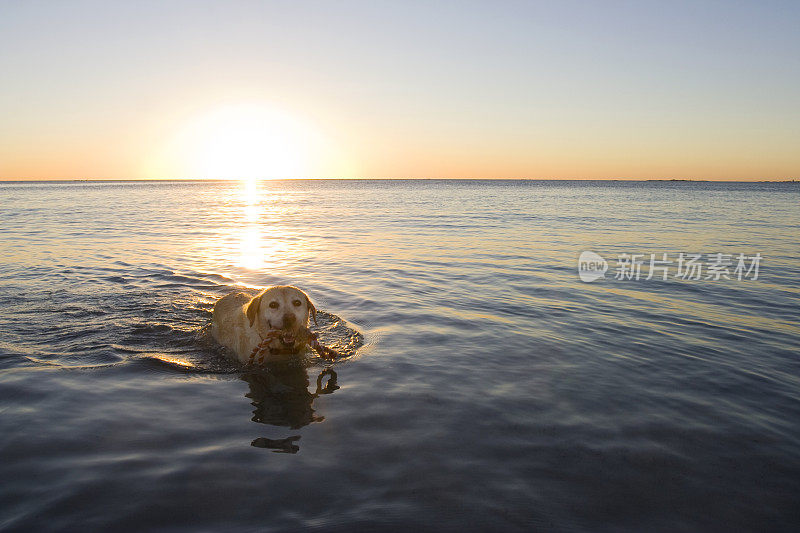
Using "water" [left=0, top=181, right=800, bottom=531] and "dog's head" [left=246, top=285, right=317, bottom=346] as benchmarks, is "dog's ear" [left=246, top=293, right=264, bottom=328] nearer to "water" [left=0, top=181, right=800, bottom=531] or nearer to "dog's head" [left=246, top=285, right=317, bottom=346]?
"dog's head" [left=246, top=285, right=317, bottom=346]

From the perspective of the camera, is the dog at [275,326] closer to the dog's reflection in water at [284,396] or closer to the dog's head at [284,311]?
the dog's head at [284,311]

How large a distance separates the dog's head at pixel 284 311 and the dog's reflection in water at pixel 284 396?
1.72ft

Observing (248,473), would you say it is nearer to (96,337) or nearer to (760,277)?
(96,337)

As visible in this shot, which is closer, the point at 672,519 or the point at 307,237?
the point at 672,519

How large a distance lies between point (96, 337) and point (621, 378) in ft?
28.8

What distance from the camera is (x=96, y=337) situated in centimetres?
894

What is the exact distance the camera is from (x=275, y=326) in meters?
7.59

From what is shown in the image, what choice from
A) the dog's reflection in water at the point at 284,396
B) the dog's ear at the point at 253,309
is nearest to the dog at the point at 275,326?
the dog's ear at the point at 253,309

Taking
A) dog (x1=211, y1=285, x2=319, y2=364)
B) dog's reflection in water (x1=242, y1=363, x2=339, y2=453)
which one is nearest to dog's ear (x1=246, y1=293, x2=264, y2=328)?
dog (x1=211, y1=285, x2=319, y2=364)

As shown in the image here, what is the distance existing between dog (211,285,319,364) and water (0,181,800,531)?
409 mm

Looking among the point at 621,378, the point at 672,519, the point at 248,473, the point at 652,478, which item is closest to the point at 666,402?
the point at 621,378

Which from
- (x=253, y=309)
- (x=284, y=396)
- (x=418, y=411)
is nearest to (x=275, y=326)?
(x=253, y=309)

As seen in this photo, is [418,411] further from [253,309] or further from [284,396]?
[253,309]

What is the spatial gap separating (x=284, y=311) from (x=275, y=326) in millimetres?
290
